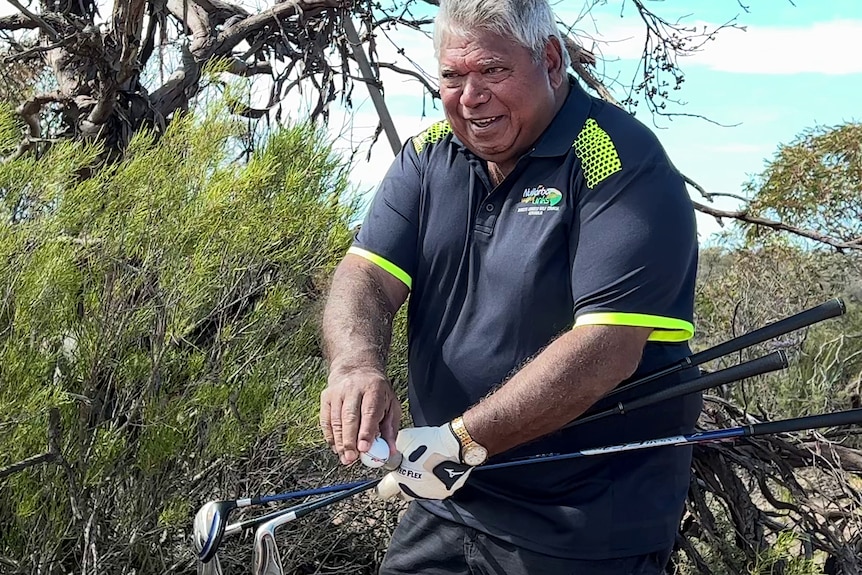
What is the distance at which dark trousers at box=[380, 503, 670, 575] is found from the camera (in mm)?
2365

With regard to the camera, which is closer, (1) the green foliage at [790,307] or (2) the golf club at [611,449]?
(2) the golf club at [611,449]

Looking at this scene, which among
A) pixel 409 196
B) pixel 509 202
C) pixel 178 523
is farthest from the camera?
pixel 178 523

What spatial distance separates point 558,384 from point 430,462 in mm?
325

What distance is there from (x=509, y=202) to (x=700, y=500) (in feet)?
6.18

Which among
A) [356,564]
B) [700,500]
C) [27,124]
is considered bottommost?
[356,564]

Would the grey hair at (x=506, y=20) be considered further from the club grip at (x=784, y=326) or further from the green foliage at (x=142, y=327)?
the green foliage at (x=142, y=327)

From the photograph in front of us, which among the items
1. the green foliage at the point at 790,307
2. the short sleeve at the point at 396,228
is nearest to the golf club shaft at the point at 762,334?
the short sleeve at the point at 396,228

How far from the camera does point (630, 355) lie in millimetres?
2160

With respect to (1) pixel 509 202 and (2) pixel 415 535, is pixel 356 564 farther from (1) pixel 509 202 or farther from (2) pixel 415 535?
(1) pixel 509 202

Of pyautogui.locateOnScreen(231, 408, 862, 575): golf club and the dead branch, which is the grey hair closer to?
pyautogui.locateOnScreen(231, 408, 862, 575): golf club

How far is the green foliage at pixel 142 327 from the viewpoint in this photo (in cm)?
329

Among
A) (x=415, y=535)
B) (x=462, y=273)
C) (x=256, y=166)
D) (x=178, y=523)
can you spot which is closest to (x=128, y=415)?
(x=178, y=523)

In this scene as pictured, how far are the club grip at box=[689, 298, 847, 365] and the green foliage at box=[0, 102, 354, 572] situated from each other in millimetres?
1539

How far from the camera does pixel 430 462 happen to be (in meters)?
2.20
